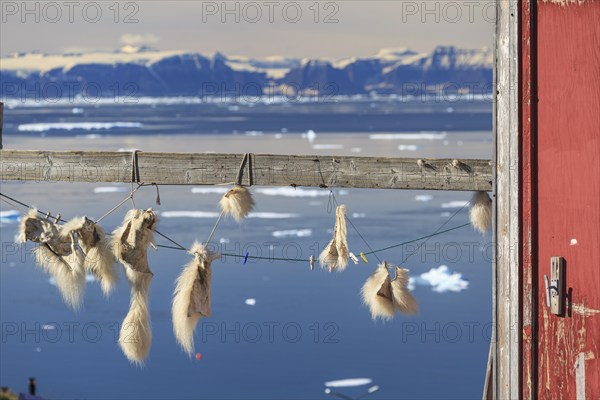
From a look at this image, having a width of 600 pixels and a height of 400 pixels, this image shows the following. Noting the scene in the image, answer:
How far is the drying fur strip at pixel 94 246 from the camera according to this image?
6.52 metres

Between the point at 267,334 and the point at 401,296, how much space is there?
9014 millimetres

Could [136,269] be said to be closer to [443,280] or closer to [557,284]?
[557,284]

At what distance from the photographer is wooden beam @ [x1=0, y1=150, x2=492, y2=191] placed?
6207mm

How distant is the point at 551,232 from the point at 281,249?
1475cm

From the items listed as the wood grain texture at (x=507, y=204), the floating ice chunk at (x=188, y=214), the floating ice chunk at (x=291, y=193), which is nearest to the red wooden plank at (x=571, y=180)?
the wood grain texture at (x=507, y=204)

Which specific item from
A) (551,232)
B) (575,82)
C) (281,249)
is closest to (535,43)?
(575,82)

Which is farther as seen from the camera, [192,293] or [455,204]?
[455,204]

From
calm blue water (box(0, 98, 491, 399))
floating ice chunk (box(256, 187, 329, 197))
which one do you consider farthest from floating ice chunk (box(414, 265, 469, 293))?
floating ice chunk (box(256, 187, 329, 197))

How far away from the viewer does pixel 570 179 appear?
534 centimetres

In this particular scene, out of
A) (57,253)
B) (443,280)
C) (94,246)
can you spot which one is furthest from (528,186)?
(443,280)

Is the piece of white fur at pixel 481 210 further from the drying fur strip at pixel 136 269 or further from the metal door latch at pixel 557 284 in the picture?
the drying fur strip at pixel 136 269

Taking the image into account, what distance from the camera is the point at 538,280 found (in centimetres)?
559

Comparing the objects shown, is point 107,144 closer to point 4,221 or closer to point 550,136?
point 4,221

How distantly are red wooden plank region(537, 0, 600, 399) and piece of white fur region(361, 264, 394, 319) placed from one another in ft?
4.03
